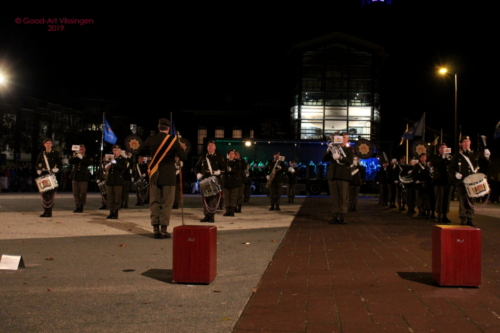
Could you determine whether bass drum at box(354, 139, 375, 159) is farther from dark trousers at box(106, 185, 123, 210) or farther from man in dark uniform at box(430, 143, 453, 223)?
dark trousers at box(106, 185, 123, 210)

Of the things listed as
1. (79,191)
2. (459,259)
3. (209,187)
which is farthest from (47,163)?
(459,259)

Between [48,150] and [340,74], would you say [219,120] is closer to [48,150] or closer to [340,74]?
[340,74]

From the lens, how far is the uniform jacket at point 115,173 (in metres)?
14.4

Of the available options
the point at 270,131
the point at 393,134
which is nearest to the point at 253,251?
the point at 270,131

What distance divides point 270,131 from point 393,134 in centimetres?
1426

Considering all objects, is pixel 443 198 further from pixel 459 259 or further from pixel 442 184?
pixel 459 259

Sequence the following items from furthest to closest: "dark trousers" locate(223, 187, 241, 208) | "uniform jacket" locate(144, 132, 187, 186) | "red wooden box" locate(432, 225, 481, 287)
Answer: "dark trousers" locate(223, 187, 241, 208)
"uniform jacket" locate(144, 132, 187, 186)
"red wooden box" locate(432, 225, 481, 287)

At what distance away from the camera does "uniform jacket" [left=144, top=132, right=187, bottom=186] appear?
10.2m

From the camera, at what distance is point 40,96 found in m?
72.2

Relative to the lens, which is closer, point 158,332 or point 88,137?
point 158,332

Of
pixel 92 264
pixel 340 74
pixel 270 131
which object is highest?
pixel 340 74

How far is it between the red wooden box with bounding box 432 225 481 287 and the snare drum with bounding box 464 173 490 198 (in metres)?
6.16

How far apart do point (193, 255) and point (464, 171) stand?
8.48 m

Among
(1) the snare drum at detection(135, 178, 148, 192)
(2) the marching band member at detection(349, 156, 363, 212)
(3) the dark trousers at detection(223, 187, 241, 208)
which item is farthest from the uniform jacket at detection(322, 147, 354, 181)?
(1) the snare drum at detection(135, 178, 148, 192)
